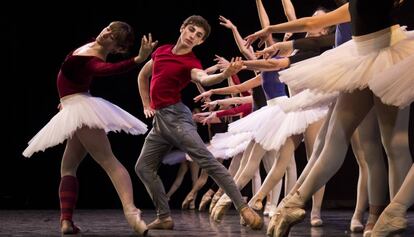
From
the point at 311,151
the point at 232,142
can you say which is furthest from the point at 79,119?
the point at 232,142

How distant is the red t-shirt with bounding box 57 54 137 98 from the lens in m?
3.73

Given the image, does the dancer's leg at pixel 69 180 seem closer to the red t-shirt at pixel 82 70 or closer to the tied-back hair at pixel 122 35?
the red t-shirt at pixel 82 70

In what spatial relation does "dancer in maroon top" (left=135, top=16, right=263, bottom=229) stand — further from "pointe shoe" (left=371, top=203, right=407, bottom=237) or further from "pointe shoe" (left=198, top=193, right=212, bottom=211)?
"pointe shoe" (left=198, top=193, right=212, bottom=211)

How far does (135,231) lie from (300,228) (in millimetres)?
999

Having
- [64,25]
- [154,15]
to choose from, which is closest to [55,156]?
[64,25]

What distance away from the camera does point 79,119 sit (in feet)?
12.5

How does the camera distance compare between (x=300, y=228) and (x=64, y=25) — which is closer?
(x=300, y=228)

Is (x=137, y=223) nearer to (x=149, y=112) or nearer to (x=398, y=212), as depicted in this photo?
(x=149, y=112)

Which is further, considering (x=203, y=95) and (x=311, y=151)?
(x=203, y=95)

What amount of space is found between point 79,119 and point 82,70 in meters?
0.29

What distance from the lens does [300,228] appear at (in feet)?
13.5

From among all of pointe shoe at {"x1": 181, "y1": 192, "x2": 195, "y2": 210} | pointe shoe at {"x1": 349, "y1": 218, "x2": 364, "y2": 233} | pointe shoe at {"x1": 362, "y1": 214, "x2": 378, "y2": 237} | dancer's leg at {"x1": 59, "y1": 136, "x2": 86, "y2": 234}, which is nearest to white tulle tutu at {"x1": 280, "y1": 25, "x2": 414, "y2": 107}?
pointe shoe at {"x1": 362, "y1": 214, "x2": 378, "y2": 237}

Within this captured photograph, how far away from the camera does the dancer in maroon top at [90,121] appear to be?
12.4ft

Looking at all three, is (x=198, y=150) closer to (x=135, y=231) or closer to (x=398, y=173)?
(x=135, y=231)
